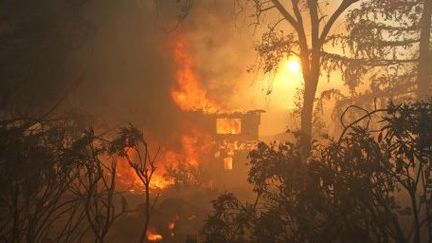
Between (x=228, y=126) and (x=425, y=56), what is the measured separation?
18183 mm

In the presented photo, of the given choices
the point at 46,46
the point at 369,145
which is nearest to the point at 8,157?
the point at 369,145

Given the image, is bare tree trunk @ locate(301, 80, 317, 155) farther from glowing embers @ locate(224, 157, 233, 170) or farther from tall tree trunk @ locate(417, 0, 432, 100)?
glowing embers @ locate(224, 157, 233, 170)

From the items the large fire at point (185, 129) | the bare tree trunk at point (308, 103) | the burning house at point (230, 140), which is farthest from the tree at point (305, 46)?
the burning house at point (230, 140)

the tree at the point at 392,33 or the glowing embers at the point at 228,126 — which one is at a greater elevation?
the tree at the point at 392,33

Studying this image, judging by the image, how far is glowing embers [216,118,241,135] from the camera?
3412 cm

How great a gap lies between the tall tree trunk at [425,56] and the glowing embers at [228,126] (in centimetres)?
1761

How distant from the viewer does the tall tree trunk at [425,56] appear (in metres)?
18.3

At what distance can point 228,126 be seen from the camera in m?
34.2

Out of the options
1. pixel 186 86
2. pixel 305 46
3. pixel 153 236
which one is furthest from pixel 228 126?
pixel 153 236

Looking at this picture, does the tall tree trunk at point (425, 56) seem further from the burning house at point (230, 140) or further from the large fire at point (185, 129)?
the burning house at point (230, 140)

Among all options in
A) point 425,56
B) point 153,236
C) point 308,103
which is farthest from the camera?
point 425,56

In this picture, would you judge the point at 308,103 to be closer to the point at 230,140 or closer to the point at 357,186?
the point at 357,186

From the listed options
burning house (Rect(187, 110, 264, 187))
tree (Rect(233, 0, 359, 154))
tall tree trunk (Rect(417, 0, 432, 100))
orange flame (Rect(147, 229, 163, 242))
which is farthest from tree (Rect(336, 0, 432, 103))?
burning house (Rect(187, 110, 264, 187))

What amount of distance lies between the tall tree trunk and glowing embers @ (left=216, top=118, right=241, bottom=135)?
57.8ft
